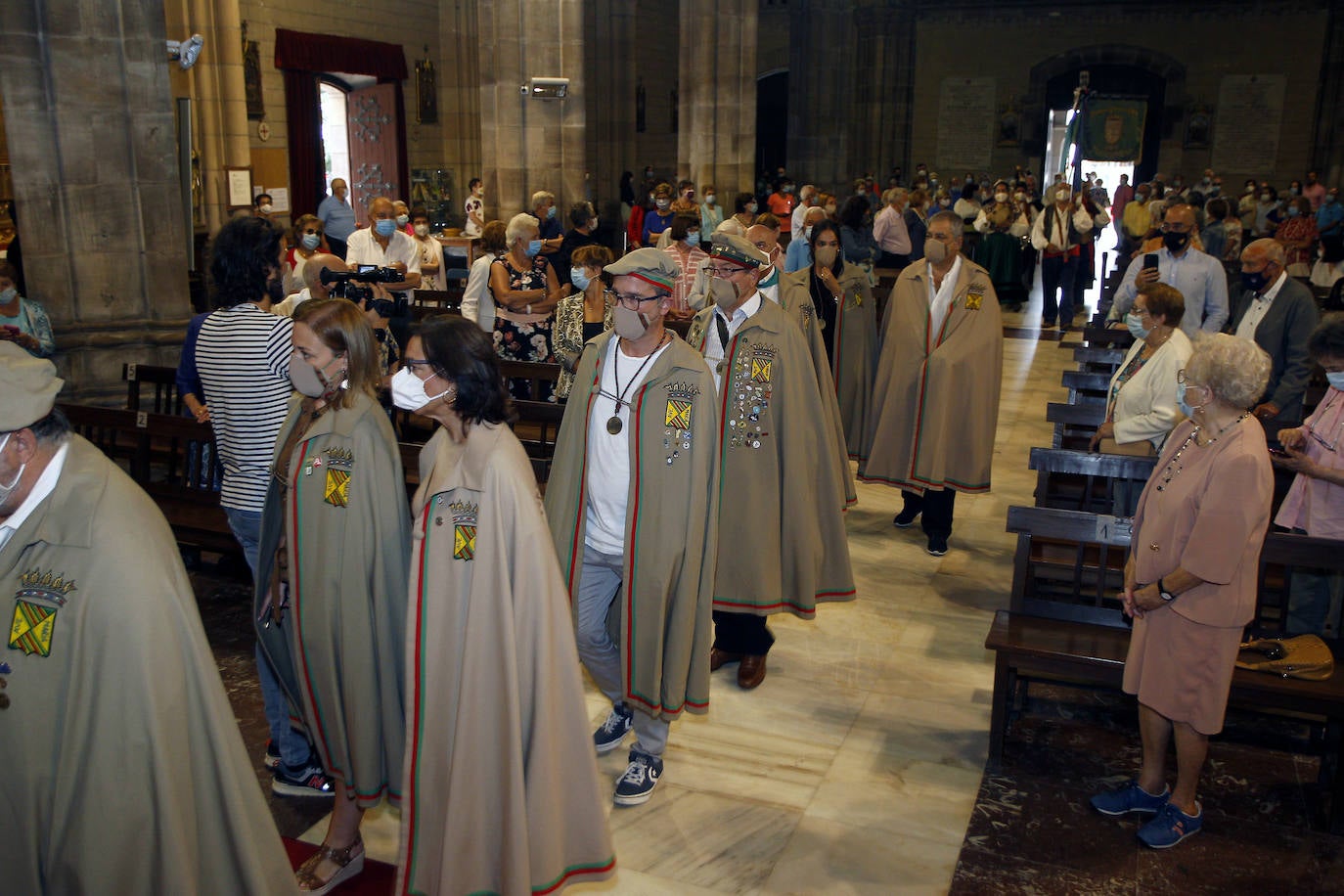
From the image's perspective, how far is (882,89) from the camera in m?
30.7

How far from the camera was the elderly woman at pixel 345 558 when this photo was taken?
326cm

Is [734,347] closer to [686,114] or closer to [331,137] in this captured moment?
[686,114]

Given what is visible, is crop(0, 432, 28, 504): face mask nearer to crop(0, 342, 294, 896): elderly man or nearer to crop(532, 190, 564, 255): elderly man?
crop(0, 342, 294, 896): elderly man

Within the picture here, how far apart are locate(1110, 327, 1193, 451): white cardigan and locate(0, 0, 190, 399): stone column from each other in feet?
20.4

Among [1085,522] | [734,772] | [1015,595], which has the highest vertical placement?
[1085,522]

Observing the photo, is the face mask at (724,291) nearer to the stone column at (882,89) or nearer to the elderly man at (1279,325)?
the elderly man at (1279,325)

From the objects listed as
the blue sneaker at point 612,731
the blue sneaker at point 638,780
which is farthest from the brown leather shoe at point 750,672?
the blue sneaker at point 638,780

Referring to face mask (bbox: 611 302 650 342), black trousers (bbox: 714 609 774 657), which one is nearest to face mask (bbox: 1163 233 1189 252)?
black trousers (bbox: 714 609 774 657)

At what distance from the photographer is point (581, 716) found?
3.07 metres

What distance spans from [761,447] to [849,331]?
10.2 ft

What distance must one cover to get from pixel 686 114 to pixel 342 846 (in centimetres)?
1665

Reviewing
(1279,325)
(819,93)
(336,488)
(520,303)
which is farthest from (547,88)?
(819,93)

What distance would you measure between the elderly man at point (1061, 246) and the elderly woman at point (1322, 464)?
9922 mm

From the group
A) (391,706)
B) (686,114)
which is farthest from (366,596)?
(686,114)
